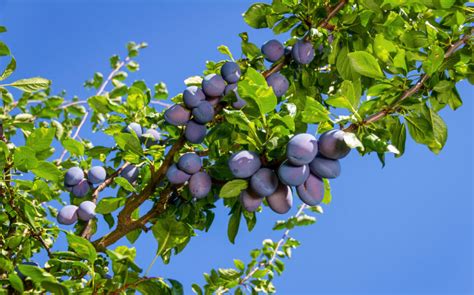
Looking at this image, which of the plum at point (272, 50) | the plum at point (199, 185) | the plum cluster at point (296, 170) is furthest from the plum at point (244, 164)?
the plum at point (272, 50)

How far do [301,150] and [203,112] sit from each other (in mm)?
551

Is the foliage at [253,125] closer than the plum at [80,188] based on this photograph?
Yes

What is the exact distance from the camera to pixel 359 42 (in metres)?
1.77

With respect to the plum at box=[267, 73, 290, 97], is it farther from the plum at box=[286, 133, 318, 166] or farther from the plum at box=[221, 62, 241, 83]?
the plum at box=[286, 133, 318, 166]

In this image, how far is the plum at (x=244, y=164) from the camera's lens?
1258mm

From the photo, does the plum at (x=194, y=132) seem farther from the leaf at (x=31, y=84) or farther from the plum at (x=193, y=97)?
the leaf at (x=31, y=84)

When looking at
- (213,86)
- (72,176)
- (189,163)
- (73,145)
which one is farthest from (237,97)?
(72,176)

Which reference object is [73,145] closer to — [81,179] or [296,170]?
[81,179]

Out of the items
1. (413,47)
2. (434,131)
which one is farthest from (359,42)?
(434,131)

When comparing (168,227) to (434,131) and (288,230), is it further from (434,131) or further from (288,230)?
(288,230)

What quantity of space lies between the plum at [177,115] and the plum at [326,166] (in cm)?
58

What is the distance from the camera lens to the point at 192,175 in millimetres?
1541

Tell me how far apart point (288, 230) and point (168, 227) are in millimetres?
1620

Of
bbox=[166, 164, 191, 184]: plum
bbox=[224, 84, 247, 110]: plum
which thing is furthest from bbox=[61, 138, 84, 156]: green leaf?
bbox=[224, 84, 247, 110]: plum
